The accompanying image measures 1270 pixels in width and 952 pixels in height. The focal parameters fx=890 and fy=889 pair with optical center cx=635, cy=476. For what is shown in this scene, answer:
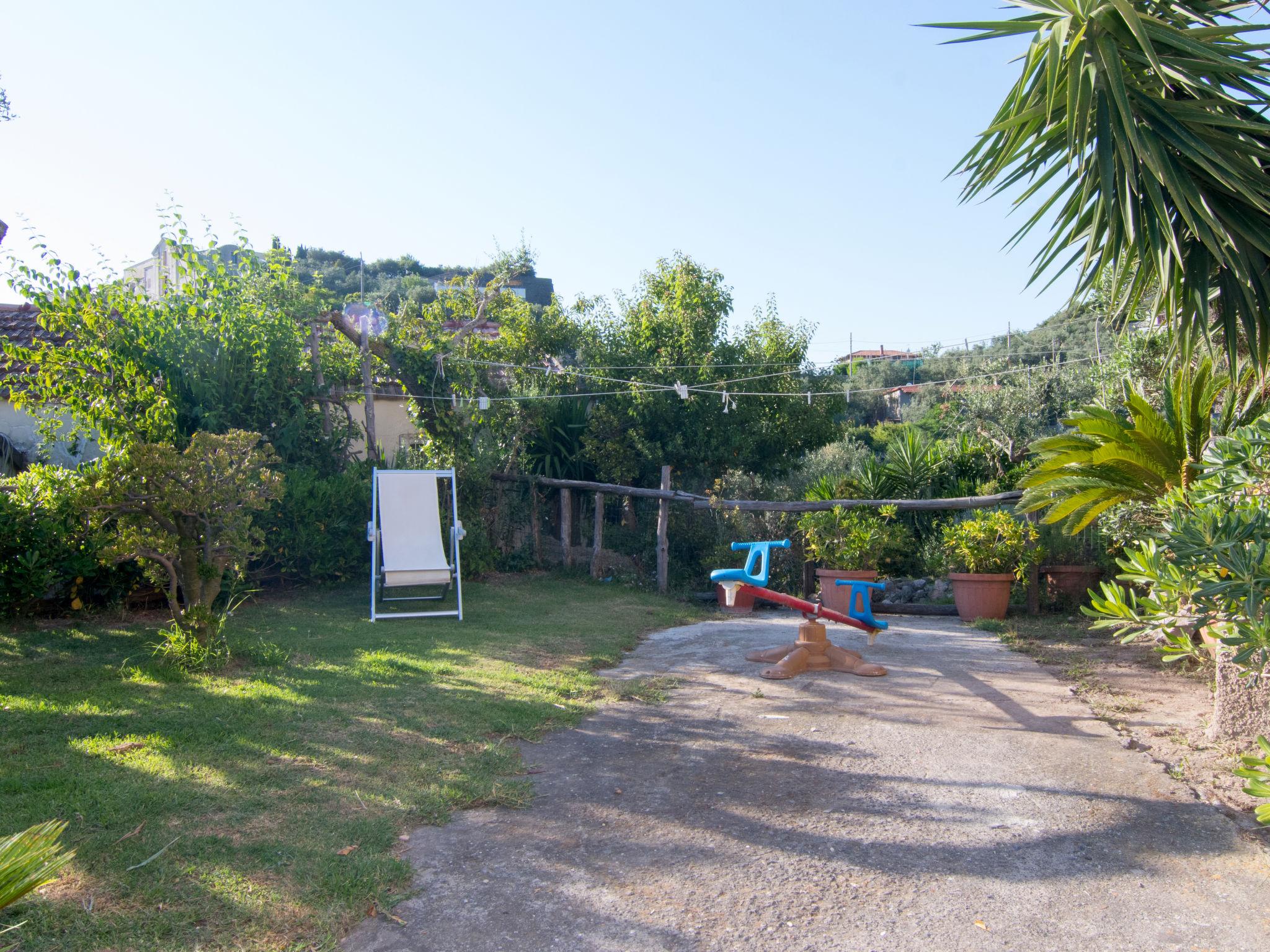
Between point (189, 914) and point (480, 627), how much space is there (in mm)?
5079

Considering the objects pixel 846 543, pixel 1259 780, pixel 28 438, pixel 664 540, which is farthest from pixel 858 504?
pixel 28 438

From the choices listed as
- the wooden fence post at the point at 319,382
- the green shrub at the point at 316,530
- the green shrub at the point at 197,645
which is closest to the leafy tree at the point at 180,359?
the wooden fence post at the point at 319,382

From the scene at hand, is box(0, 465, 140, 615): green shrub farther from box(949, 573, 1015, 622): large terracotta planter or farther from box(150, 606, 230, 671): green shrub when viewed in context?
box(949, 573, 1015, 622): large terracotta planter

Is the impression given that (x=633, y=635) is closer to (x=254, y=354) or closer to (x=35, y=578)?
(x=35, y=578)

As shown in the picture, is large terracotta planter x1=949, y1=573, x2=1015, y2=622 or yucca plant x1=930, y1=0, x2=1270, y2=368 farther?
large terracotta planter x1=949, y1=573, x2=1015, y2=622

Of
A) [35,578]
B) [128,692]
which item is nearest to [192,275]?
[35,578]

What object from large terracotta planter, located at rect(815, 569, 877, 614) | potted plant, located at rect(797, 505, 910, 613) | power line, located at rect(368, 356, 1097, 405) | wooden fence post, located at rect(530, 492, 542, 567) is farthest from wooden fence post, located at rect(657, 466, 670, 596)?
power line, located at rect(368, 356, 1097, 405)

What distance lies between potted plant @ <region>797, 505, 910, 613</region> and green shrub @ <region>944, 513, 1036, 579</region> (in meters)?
0.79

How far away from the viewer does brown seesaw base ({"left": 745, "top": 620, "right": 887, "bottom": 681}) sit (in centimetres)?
580

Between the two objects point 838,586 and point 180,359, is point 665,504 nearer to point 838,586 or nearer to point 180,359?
point 838,586

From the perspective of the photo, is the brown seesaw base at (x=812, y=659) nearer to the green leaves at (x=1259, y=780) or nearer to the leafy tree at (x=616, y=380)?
the green leaves at (x=1259, y=780)

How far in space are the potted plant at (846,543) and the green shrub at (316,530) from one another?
4.79 metres

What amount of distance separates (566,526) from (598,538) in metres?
0.68

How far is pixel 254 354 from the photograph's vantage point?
379 inches
